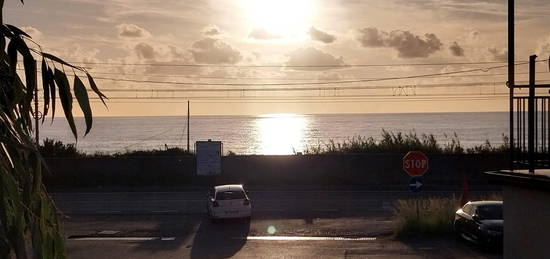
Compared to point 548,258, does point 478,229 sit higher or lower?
lower

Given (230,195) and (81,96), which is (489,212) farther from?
(81,96)

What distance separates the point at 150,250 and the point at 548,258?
15917mm

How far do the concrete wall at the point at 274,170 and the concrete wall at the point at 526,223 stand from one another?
33.8 m

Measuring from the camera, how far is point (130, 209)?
Answer: 33250 mm

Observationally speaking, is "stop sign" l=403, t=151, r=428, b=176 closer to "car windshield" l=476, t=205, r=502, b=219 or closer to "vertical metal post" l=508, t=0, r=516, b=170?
"car windshield" l=476, t=205, r=502, b=219

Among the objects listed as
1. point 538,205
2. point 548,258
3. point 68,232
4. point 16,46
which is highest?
point 16,46

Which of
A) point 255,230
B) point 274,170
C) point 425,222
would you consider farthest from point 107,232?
point 274,170

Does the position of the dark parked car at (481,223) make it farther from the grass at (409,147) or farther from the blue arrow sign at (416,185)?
the grass at (409,147)

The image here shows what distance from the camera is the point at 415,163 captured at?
23641 millimetres

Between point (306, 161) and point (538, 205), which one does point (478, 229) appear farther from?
point (306, 161)

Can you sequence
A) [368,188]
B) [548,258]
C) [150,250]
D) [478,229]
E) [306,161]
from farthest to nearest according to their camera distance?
1. [306,161]
2. [368,188]
3. [150,250]
4. [478,229]
5. [548,258]

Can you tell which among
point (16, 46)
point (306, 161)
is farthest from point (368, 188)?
point (16, 46)

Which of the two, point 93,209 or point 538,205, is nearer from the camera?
point 538,205

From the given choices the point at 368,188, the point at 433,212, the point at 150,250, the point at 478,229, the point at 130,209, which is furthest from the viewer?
the point at 368,188
